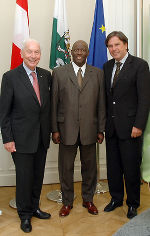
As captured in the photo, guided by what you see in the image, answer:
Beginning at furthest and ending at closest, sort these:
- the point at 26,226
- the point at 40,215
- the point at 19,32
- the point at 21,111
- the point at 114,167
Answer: the point at 19,32 < the point at 114,167 < the point at 40,215 < the point at 26,226 < the point at 21,111

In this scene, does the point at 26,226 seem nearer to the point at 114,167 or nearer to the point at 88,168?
the point at 88,168

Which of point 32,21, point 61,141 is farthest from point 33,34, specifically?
point 61,141

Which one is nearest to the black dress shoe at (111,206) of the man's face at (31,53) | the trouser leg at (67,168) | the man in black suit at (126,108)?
the man in black suit at (126,108)

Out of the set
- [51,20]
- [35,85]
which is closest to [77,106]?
[35,85]

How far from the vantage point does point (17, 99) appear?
100 inches

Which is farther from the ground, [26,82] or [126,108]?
[26,82]

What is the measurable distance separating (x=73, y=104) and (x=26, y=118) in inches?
18.8

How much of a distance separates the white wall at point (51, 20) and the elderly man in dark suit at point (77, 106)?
3.36 ft

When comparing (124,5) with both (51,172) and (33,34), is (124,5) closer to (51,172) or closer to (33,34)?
(33,34)

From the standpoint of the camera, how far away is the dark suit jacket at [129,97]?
2645 mm

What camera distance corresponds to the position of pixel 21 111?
256 cm

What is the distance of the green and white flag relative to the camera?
342cm

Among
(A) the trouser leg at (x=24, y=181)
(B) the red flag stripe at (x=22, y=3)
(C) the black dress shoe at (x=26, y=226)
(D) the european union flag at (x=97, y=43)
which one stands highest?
(B) the red flag stripe at (x=22, y=3)

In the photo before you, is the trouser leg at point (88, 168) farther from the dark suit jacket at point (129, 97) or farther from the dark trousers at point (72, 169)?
the dark suit jacket at point (129, 97)
